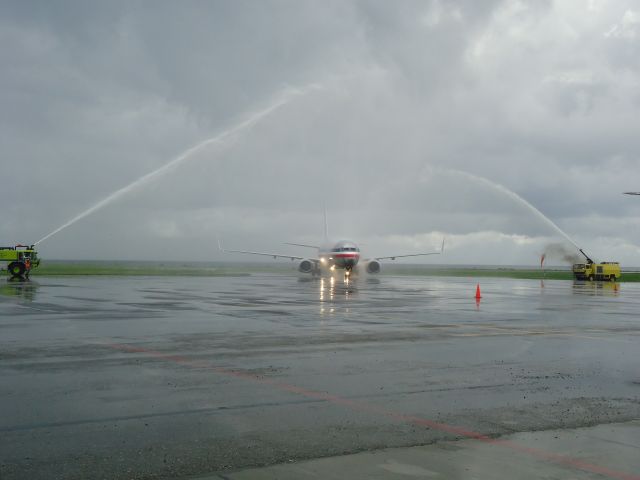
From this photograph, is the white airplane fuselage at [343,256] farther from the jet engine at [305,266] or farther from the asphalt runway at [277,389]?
the asphalt runway at [277,389]

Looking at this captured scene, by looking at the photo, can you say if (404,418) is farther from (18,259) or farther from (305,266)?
(305,266)

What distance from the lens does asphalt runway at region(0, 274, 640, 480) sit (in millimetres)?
7102

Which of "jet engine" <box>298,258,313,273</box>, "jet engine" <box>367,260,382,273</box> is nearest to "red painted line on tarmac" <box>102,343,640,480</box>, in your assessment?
"jet engine" <box>298,258,313,273</box>

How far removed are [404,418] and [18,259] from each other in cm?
5267

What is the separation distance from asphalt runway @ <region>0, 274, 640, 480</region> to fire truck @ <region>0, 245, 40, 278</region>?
117ft

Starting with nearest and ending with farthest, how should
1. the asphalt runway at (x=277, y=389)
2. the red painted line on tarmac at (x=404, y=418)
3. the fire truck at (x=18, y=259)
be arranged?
the red painted line on tarmac at (x=404, y=418) → the asphalt runway at (x=277, y=389) → the fire truck at (x=18, y=259)

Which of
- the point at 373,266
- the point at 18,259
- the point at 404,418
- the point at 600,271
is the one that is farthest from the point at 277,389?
the point at 600,271

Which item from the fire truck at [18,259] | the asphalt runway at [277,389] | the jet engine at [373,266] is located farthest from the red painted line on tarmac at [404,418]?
the jet engine at [373,266]

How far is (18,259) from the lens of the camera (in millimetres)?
53688

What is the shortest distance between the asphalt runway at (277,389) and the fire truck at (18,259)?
35664mm

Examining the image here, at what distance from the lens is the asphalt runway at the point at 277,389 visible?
7102mm

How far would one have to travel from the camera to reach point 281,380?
11.1m

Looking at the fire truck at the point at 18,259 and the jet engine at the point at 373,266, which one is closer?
the fire truck at the point at 18,259

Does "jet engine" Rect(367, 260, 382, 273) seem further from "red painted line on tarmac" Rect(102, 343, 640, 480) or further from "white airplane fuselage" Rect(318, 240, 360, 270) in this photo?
"red painted line on tarmac" Rect(102, 343, 640, 480)
